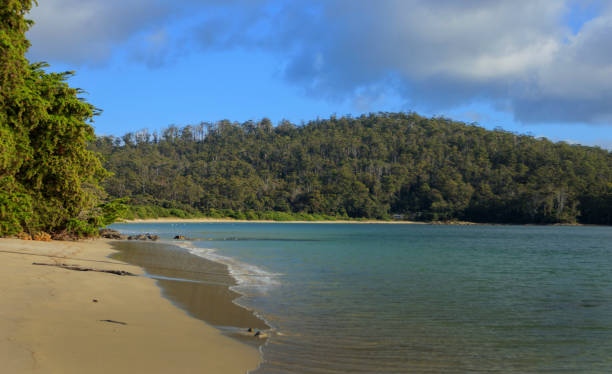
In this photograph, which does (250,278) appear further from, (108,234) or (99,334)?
(108,234)

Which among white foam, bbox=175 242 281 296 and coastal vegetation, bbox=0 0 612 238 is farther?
coastal vegetation, bbox=0 0 612 238

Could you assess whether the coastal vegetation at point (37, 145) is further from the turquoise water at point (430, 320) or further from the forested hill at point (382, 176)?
the forested hill at point (382, 176)

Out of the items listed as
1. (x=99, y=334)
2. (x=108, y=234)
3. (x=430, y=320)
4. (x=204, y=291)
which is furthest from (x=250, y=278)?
(x=108, y=234)

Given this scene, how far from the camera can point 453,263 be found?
23875 millimetres

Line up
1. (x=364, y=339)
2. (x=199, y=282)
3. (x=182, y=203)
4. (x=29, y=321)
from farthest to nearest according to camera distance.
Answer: (x=182, y=203), (x=199, y=282), (x=364, y=339), (x=29, y=321)

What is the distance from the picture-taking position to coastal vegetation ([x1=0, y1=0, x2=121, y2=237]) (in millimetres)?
18141

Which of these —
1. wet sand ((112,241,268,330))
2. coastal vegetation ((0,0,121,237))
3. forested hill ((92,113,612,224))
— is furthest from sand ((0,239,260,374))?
forested hill ((92,113,612,224))

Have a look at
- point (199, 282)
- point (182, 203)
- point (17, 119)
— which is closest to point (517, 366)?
point (199, 282)

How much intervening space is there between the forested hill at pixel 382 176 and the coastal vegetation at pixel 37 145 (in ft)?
357

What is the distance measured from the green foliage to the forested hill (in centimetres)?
10888

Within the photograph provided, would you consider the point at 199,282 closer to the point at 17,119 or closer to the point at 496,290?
the point at 496,290

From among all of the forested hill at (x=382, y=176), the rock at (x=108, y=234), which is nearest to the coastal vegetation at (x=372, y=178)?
the forested hill at (x=382, y=176)

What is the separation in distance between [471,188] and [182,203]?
8838cm

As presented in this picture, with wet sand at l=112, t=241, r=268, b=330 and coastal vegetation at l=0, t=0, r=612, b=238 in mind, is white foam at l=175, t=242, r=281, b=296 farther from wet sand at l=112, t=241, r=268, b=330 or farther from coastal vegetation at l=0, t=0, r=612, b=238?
Answer: coastal vegetation at l=0, t=0, r=612, b=238
